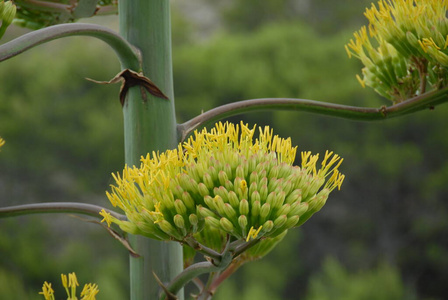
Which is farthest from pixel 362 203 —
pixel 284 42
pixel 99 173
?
pixel 99 173

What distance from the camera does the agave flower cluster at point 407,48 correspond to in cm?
114

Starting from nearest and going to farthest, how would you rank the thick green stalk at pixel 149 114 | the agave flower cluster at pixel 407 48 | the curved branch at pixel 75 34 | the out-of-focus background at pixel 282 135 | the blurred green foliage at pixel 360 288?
the curved branch at pixel 75 34 → the thick green stalk at pixel 149 114 → the agave flower cluster at pixel 407 48 → the blurred green foliage at pixel 360 288 → the out-of-focus background at pixel 282 135

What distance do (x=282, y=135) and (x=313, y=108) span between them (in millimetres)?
9831

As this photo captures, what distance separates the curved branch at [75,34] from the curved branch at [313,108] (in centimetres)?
14

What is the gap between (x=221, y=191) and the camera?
33.5 inches

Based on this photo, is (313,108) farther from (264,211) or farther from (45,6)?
(45,6)

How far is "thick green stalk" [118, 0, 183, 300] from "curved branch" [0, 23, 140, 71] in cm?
3

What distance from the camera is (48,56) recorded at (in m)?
12.4

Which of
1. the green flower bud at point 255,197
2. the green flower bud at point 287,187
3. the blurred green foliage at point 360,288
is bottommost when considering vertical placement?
the blurred green foliage at point 360,288

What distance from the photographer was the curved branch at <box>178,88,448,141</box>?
1.03 m

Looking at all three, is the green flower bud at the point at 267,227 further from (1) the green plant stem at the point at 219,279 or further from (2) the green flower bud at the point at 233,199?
(1) the green plant stem at the point at 219,279

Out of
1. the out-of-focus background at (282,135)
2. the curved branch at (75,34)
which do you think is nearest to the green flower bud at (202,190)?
the curved branch at (75,34)

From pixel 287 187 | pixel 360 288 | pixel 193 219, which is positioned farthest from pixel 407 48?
pixel 360 288

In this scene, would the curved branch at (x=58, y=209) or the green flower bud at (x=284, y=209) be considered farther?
the curved branch at (x=58, y=209)
